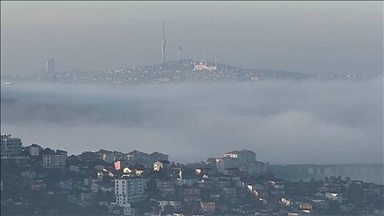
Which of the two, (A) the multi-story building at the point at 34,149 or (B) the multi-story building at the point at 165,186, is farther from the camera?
(B) the multi-story building at the point at 165,186

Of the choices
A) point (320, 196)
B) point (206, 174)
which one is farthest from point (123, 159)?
point (320, 196)

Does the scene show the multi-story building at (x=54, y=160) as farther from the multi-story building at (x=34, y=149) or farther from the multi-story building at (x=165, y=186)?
the multi-story building at (x=165, y=186)

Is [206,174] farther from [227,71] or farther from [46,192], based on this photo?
[227,71]

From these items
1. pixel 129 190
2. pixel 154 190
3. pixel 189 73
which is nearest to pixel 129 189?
pixel 129 190

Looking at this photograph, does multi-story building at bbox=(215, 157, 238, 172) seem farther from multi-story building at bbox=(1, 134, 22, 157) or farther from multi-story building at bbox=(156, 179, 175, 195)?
multi-story building at bbox=(1, 134, 22, 157)

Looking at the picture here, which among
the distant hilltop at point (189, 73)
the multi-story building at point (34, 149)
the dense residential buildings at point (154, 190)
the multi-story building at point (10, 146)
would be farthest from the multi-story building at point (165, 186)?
the distant hilltop at point (189, 73)

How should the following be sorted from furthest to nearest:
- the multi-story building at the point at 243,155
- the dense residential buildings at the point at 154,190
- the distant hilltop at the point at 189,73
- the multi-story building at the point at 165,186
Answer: the distant hilltop at the point at 189,73
the multi-story building at the point at 243,155
the multi-story building at the point at 165,186
the dense residential buildings at the point at 154,190

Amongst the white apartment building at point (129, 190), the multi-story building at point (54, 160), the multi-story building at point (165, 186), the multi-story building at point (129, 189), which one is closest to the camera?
the white apartment building at point (129, 190)

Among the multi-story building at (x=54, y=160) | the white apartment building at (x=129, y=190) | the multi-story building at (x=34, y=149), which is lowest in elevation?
the white apartment building at (x=129, y=190)
